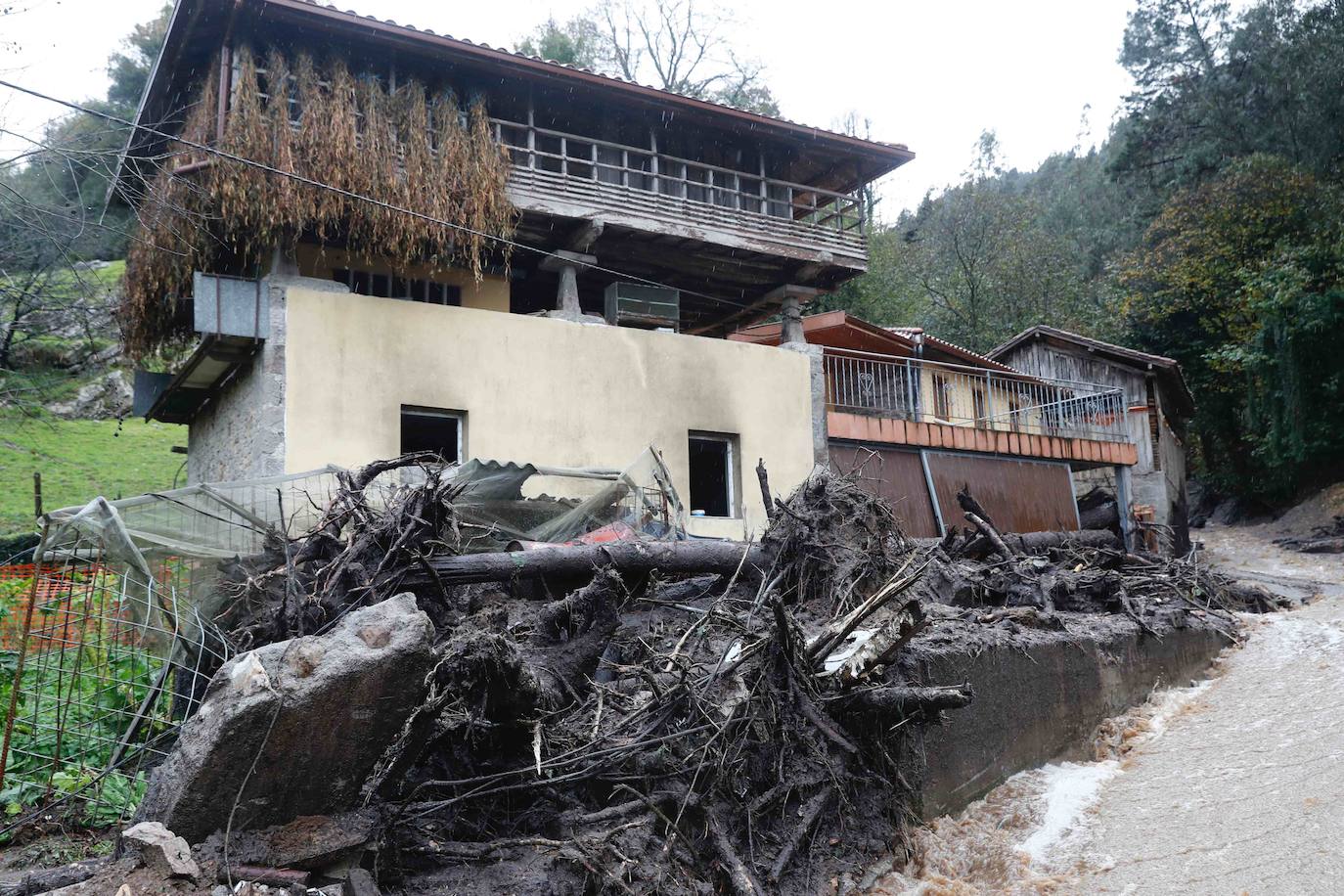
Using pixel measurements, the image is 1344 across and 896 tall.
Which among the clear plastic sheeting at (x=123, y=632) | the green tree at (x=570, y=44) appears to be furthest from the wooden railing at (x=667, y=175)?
the green tree at (x=570, y=44)

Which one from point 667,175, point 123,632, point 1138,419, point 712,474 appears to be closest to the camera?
point 123,632

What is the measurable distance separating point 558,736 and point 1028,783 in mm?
4021

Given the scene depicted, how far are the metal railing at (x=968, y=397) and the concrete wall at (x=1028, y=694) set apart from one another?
7.41 metres

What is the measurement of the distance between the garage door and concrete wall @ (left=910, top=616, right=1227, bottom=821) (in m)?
6.82

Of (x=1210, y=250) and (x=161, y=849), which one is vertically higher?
(x=1210, y=250)

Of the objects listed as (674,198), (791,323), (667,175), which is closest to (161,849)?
(674,198)

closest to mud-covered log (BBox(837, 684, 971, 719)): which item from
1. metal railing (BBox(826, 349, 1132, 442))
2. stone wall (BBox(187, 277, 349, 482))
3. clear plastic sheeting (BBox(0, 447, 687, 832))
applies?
clear plastic sheeting (BBox(0, 447, 687, 832))

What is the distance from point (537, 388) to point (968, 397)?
11034 mm

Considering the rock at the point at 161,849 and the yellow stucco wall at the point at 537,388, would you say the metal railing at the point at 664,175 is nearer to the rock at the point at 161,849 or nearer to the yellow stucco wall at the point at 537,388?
the yellow stucco wall at the point at 537,388

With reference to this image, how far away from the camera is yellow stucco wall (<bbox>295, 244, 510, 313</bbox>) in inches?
481

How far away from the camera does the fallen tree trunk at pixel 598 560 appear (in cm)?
614

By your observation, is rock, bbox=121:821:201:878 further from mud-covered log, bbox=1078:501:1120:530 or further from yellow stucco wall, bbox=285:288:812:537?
mud-covered log, bbox=1078:501:1120:530

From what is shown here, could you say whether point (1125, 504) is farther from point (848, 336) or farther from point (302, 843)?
point (302, 843)

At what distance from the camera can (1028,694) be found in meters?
7.68
